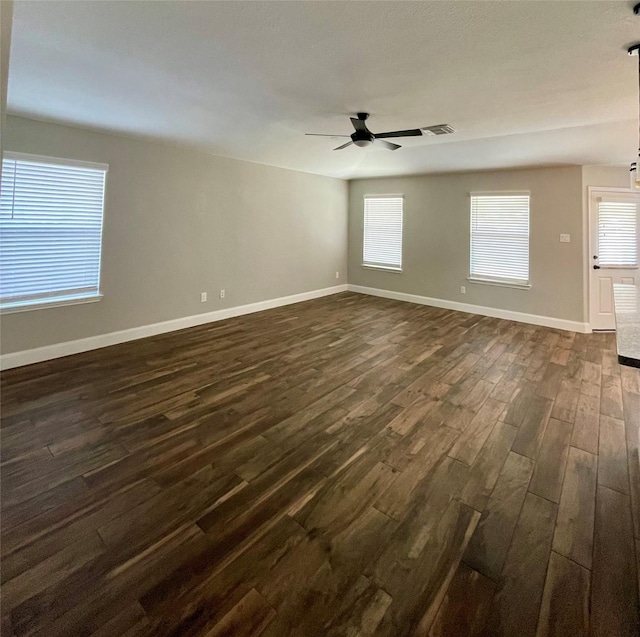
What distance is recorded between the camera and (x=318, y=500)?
193cm

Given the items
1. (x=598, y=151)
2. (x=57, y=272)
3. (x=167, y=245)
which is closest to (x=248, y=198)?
(x=167, y=245)

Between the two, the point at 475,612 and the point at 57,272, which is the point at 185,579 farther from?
the point at 57,272

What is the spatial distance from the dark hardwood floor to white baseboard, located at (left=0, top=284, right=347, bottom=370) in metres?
0.17

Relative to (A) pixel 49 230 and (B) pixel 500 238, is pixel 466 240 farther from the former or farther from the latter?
(A) pixel 49 230

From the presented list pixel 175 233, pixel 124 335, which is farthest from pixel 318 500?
pixel 175 233

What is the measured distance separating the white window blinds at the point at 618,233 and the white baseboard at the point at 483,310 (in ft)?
3.39

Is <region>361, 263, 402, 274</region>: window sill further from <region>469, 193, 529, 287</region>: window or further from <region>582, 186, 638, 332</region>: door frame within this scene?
<region>582, 186, 638, 332</region>: door frame

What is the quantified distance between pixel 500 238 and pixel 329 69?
14.9 ft

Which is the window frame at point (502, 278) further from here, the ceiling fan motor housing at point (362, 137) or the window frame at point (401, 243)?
the ceiling fan motor housing at point (362, 137)

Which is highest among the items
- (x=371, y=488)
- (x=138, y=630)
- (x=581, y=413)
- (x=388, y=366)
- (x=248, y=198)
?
(x=248, y=198)

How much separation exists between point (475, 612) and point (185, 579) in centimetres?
120

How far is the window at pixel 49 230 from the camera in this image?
11.6 ft

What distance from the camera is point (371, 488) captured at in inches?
80.1

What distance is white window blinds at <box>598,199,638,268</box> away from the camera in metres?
5.14
